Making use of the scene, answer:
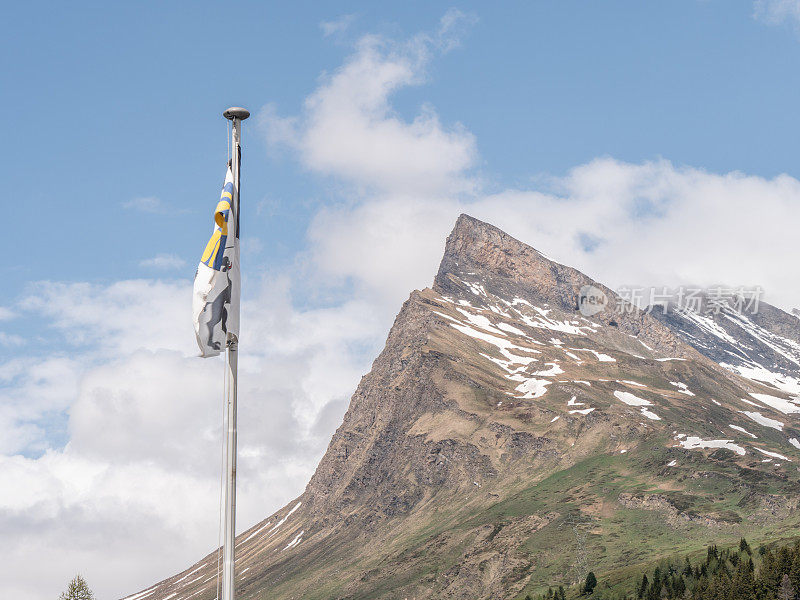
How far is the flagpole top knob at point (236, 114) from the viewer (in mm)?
29797

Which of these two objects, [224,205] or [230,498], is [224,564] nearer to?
[230,498]

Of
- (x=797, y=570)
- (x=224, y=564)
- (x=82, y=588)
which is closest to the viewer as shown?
(x=224, y=564)

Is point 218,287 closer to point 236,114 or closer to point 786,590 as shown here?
point 236,114

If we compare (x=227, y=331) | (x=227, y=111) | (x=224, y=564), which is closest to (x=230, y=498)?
(x=224, y=564)

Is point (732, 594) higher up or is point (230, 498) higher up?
point (230, 498)

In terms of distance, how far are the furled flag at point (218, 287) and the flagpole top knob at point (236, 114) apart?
2686 mm

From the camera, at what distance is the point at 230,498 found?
2670cm

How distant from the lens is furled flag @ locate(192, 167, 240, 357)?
2842cm

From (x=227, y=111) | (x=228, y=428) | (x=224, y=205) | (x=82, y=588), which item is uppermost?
(x=227, y=111)

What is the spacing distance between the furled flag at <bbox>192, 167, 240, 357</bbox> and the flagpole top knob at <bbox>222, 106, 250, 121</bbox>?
8.81 feet

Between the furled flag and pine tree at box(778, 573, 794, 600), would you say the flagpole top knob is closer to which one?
the furled flag

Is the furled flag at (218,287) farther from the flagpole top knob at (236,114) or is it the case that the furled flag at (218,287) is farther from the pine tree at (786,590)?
the pine tree at (786,590)

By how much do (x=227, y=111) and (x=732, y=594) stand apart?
7676 inches

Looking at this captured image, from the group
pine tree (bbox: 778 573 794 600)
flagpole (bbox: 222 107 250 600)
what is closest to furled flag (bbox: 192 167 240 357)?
flagpole (bbox: 222 107 250 600)
